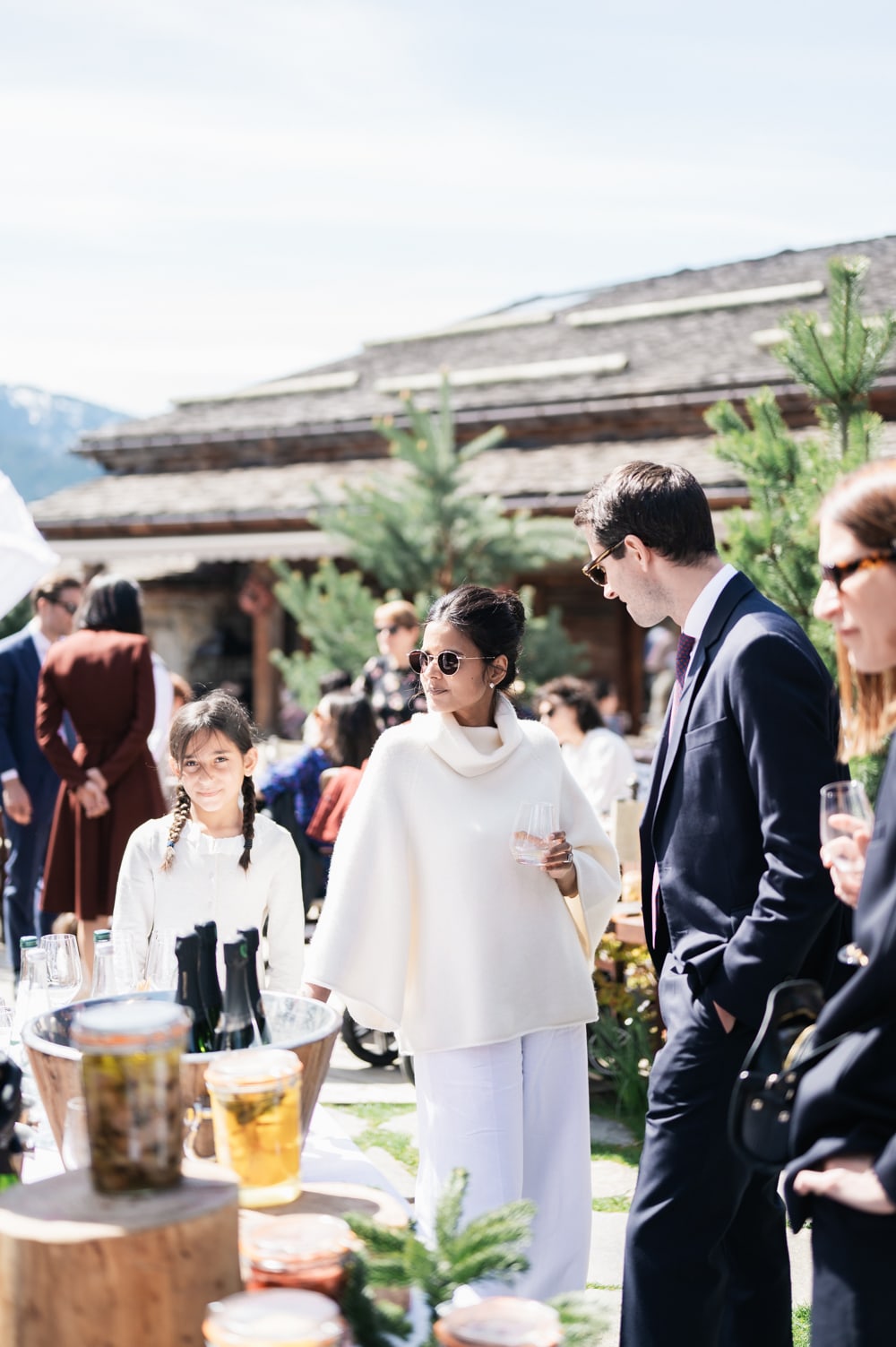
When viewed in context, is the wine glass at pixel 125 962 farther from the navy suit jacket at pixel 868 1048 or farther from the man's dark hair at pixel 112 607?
the man's dark hair at pixel 112 607

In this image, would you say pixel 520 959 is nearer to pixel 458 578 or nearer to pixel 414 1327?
pixel 414 1327

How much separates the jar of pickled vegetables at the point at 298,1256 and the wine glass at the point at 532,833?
4.94ft

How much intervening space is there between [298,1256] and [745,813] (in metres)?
1.39

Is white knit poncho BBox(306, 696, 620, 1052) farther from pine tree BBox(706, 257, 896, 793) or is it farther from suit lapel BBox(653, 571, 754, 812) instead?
pine tree BBox(706, 257, 896, 793)

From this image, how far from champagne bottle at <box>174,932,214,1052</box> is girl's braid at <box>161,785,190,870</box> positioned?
1122 millimetres

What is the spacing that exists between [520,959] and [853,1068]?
1.50 metres

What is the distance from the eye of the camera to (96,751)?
640 centimetres

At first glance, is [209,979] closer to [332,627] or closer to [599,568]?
[599,568]

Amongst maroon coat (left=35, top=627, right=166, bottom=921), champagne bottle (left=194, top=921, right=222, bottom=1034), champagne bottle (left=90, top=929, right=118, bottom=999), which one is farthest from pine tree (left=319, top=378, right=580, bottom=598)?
champagne bottle (left=194, top=921, right=222, bottom=1034)

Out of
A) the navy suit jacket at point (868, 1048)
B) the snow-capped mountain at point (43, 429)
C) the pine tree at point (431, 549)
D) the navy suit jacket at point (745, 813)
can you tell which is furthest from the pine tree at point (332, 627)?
the snow-capped mountain at point (43, 429)

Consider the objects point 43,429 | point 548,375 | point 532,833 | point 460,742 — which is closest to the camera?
point 532,833

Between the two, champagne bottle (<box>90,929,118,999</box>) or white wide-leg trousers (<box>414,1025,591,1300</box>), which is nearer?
champagne bottle (<box>90,929,118,999</box>)

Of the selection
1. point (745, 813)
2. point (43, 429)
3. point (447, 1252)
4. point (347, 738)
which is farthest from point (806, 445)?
point (43, 429)

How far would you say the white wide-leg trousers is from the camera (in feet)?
10.5
